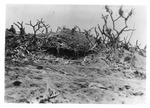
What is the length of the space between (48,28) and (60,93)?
212 centimetres

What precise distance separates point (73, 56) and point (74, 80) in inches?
34.7

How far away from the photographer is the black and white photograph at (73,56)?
3.33 m

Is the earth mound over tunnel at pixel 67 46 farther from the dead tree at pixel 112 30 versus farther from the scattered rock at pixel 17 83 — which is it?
the scattered rock at pixel 17 83

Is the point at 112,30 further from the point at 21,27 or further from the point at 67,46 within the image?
the point at 21,27

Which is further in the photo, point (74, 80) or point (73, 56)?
point (73, 56)

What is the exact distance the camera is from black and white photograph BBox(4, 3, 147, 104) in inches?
131

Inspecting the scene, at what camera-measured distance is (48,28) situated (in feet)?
16.1

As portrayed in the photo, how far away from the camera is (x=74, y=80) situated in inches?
142

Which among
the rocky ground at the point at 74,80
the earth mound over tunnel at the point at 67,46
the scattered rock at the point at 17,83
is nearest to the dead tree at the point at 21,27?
the earth mound over tunnel at the point at 67,46

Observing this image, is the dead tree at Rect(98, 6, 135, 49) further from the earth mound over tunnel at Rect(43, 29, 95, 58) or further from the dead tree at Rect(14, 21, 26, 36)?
the dead tree at Rect(14, 21, 26, 36)

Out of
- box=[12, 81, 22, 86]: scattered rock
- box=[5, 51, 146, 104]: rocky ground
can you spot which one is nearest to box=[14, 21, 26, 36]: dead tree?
box=[5, 51, 146, 104]: rocky ground

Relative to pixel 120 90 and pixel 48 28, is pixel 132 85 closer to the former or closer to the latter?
pixel 120 90

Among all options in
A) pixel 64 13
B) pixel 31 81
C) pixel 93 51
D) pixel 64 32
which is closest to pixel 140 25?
pixel 93 51

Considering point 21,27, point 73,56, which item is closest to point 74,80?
point 73,56
